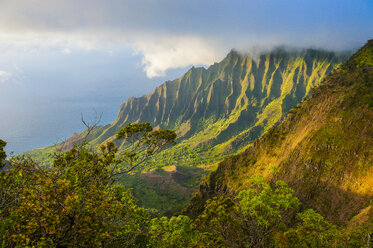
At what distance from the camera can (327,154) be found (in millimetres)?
59969

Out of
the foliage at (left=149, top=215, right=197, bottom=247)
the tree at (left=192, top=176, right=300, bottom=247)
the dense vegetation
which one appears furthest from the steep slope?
the foliage at (left=149, top=215, right=197, bottom=247)

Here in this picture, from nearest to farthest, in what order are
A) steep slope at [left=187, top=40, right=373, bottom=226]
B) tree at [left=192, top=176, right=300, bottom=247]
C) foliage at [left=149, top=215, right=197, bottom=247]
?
1. tree at [left=192, top=176, right=300, bottom=247]
2. foliage at [left=149, top=215, right=197, bottom=247]
3. steep slope at [left=187, top=40, right=373, bottom=226]

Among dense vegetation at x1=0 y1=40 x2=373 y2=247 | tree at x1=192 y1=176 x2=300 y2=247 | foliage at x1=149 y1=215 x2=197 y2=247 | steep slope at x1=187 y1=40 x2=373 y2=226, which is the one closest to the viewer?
dense vegetation at x1=0 y1=40 x2=373 y2=247

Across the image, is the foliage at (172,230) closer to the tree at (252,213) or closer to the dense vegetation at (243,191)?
the dense vegetation at (243,191)

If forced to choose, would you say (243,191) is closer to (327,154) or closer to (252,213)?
(252,213)

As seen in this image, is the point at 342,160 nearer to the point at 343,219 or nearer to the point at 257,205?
the point at 343,219

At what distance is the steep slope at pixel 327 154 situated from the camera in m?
50.0

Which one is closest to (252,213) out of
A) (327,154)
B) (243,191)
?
(243,191)

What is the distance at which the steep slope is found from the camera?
164 ft

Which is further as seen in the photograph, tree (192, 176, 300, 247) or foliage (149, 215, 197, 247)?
foliage (149, 215, 197, 247)

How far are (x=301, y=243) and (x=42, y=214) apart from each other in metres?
19.5

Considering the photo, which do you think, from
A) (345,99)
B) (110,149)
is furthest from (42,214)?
(345,99)

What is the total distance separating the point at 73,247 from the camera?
9859 millimetres

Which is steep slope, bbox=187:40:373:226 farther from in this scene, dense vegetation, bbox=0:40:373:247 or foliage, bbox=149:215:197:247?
foliage, bbox=149:215:197:247
